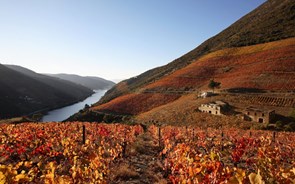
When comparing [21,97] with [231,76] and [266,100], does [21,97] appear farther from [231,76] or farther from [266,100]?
[266,100]

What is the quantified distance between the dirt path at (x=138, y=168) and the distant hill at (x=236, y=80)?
25.6 metres

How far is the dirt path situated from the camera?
31.5 feet

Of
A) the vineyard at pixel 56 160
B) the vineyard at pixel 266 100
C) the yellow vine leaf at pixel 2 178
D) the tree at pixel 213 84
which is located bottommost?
the vineyard at pixel 56 160

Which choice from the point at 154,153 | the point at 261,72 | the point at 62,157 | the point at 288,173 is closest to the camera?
the point at 288,173

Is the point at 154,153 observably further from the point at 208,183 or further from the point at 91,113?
the point at 91,113

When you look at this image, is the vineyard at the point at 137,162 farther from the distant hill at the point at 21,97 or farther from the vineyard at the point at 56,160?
the distant hill at the point at 21,97

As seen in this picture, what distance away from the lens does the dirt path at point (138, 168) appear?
9.61 m

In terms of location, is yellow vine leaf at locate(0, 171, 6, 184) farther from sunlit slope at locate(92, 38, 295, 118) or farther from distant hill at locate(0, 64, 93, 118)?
distant hill at locate(0, 64, 93, 118)

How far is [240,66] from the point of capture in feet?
241

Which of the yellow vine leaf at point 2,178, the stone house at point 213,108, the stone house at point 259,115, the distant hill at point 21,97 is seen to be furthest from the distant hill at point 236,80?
the distant hill at point 21,97

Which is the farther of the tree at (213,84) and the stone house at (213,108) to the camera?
the tree at (213,84)

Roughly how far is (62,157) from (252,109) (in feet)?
113

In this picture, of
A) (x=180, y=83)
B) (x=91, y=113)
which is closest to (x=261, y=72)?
(x=180, y=83)

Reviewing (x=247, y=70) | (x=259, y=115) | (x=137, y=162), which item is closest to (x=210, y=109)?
(x=259, y=115)
